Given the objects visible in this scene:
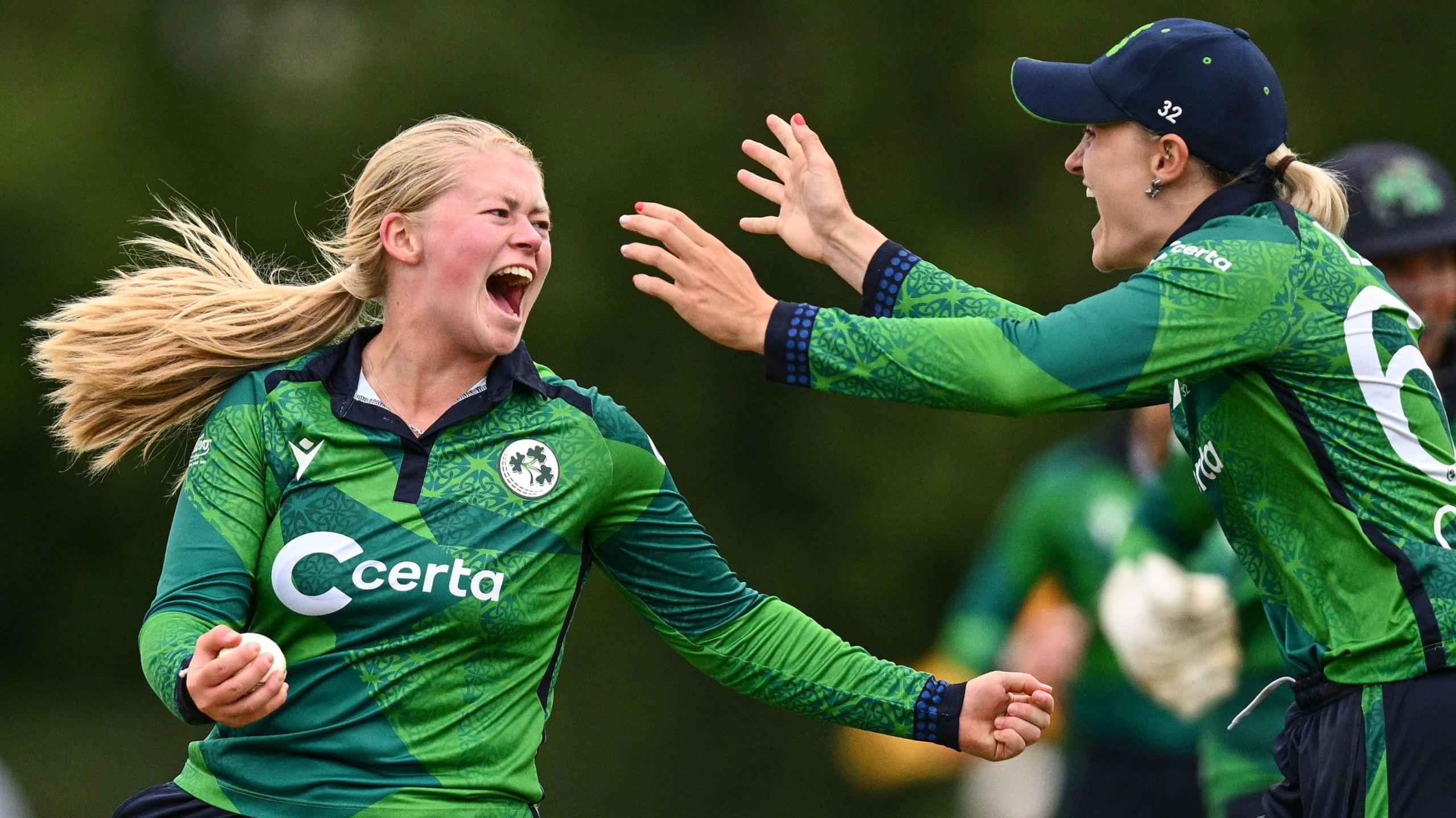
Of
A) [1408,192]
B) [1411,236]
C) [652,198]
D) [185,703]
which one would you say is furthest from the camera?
[652,198]

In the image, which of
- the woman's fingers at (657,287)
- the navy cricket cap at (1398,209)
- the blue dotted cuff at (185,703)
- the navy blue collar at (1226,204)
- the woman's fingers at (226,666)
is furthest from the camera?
the navy cricket cap at (1398,209)

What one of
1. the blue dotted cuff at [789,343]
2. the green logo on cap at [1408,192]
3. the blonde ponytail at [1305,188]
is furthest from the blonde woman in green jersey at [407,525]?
the green logo on cap at [1408,192]

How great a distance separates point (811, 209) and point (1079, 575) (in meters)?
2.62

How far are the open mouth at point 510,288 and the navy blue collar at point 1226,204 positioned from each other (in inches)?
49.3

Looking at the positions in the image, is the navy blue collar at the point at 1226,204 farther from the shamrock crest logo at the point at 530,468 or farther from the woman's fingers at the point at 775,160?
the shamrock crest logo at the point at 530,468

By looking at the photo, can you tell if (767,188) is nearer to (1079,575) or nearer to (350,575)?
(350,575)

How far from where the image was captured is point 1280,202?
3.61 m

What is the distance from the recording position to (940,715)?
13.0ft

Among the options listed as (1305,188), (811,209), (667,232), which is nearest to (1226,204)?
(1305,188)

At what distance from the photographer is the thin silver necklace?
3.81 metres

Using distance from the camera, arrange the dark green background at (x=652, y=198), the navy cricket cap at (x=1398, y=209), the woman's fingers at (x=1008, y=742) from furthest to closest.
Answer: the dark green background at (x=652, y=198)
the navy cricket cap at (x=1398, y=209)
the woman's fingers at (x=1008, y=742)

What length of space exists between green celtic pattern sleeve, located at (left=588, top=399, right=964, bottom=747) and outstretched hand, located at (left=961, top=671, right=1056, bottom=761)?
39 millimetres

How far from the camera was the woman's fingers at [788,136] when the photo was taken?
3938mm

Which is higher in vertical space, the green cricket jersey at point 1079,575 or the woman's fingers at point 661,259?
the woman's fingers at point 661,259
